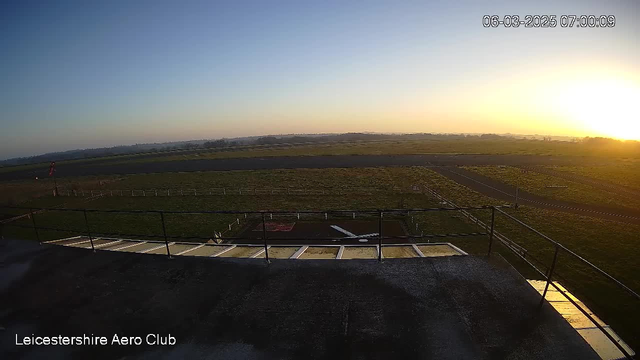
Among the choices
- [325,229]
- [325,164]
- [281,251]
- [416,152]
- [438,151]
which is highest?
[281,251]

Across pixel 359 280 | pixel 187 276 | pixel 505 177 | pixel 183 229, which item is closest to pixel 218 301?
pixel 187 276

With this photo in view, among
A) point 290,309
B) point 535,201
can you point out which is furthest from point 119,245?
point 535,201

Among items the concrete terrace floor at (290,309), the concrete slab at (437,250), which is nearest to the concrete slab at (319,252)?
the concrete terrace floor at (290,309)

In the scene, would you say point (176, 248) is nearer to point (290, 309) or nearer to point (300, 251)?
point (300, 251)

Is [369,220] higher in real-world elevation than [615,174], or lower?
higher

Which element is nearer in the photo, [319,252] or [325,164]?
[319,252]

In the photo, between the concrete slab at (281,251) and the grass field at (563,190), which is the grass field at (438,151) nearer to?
the grass field at (563,190)
